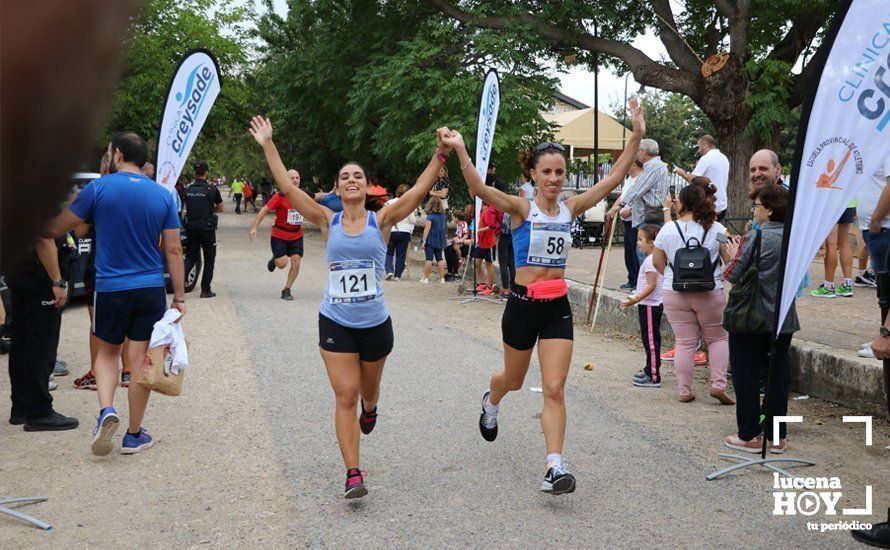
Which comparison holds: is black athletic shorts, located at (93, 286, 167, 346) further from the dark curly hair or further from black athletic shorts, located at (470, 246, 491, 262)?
black athletic shorts, located at (470, 246, 491, 262)

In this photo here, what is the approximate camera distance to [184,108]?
9.02 meters

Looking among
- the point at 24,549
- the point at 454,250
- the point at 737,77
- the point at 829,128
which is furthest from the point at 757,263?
the point at 737,77

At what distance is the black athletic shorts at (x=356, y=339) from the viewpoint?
513 cm

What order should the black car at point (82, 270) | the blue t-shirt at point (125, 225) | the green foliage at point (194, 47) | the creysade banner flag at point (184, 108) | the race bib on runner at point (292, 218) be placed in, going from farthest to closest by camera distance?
the green foliage at point (194, 47)
the race bib on runner at point (292, 218)
the black car at point (82, 270)
the creysade banner flag at point (184, 108)
the blue t-shirt at point (125, 225)

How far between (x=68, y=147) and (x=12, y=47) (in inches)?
4.3

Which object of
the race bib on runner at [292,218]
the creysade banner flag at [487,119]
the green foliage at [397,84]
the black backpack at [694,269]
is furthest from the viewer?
the green foliage at [397,84]

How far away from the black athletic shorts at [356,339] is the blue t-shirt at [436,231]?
11556 mm

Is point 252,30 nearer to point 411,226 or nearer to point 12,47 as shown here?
point 411,226

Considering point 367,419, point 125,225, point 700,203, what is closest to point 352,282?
point 367,419

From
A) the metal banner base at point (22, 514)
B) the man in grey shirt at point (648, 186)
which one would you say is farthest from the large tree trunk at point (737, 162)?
the metal banner base at point (22, 514)

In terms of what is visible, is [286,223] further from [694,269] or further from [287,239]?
[694,269]

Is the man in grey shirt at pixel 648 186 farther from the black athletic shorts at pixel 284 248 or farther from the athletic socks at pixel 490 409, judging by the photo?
the athletic socks at pixel 490 409

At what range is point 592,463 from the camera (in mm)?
5711

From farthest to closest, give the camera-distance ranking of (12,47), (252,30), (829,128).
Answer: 1. (252,30)
2. (829,128)
3. (12,47)
